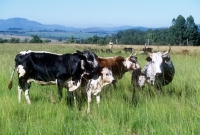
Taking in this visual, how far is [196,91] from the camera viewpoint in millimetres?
8039

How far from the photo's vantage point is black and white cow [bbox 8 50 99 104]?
26.2 ft

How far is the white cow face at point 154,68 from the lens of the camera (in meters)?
8.64

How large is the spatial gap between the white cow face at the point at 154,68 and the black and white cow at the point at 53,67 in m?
1.59

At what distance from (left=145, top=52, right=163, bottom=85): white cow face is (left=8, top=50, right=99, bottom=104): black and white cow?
5.21 ft

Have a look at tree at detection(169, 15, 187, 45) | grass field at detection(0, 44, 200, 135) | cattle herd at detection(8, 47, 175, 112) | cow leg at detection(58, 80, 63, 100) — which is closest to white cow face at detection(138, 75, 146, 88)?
cattle herd at detection(8, 47, 175, 112)

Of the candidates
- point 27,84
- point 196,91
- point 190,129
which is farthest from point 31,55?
point 190,129

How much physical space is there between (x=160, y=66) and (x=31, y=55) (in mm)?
3348

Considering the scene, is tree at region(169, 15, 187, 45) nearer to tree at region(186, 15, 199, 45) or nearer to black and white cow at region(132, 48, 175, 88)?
tree at region(186, 15, 199, 45)

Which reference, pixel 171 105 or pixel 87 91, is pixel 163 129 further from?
pixel 87 91

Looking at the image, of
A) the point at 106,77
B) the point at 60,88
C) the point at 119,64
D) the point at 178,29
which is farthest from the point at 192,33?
the point at 60,88

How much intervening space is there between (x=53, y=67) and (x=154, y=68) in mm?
2658

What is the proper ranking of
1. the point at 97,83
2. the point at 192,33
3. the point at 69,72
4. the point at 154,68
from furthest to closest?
the point at 192,33 → the point at 154,68 → the point at 69,72 → the point at 97,83

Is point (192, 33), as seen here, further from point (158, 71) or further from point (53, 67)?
point (53, 67)

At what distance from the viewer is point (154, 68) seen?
8750mm
